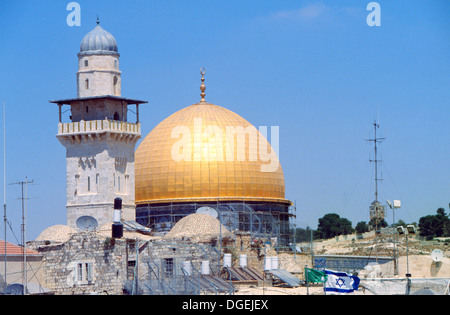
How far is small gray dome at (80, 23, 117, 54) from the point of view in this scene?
6038 cm

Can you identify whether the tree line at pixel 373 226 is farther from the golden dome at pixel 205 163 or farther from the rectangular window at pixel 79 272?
the rectangular window at pixel 79 272

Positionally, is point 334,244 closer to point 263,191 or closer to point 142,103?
point 263,191

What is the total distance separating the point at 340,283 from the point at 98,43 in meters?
26.3

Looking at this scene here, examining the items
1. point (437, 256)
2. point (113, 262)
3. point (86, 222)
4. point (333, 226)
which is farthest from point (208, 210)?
point (333, 226)

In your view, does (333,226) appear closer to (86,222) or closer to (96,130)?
(96,130)

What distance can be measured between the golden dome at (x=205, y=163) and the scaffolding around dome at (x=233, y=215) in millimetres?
395

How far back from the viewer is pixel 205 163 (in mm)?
66438

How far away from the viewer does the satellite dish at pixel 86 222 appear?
5856 cm

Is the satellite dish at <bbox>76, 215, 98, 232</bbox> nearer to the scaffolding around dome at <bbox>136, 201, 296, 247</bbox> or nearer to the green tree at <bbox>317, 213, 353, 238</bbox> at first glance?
the scaffolding around dome at <bbox>136, 201, 296, 247</bbox>

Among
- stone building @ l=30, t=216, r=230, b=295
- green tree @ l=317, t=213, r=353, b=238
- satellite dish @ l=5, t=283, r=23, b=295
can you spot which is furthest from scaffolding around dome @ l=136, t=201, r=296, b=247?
green tree @ l=317, t=213, r=353, b=238
